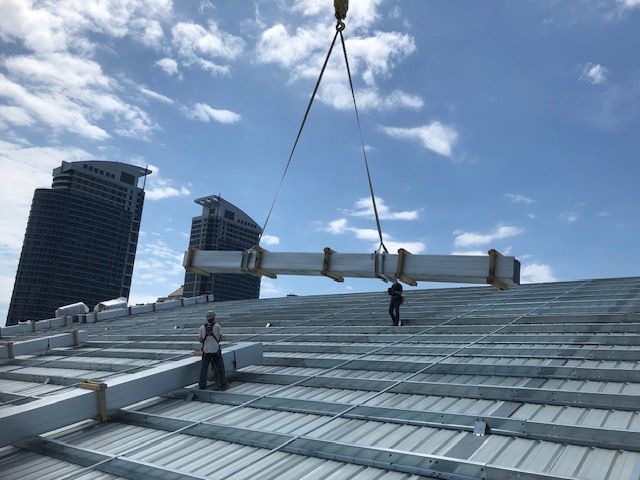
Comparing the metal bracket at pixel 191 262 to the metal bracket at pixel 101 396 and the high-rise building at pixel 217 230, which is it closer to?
the metal bracket at pixel 101 396

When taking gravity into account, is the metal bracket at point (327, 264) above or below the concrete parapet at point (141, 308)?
above

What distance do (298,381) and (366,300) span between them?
36.8 feet

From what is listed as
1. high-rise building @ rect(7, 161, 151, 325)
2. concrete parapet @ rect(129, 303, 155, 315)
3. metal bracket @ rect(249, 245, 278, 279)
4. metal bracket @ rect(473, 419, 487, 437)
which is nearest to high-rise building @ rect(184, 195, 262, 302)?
concrete parapet @ rect(129, 303, 155, 315)

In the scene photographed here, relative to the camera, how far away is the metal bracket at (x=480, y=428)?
239 inches

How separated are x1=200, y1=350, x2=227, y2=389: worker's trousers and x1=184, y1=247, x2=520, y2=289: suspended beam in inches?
145

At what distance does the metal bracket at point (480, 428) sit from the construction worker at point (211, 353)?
4.90 m

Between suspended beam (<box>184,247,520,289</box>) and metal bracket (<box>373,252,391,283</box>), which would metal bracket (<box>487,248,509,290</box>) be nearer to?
suspended beam (<box>184,247,520,289</box>)

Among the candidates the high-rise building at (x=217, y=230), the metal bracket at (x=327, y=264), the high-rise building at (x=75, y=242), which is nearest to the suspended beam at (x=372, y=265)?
the metal bracket at (x=327, y=264)

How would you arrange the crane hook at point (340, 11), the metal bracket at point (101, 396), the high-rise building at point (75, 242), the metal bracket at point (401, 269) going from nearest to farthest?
the metal bracket at point (101, 396) < the metal bracket at point (401, 269) < the crane hook at point (340, 11) < the high-rise building at point (75, 242)

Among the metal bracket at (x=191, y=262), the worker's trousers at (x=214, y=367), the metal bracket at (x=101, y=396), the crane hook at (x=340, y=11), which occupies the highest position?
the crane hook at (x=340, y=11)

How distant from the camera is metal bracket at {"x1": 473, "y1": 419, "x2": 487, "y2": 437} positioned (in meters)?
6.08

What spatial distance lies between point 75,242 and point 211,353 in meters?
108

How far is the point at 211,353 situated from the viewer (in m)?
9.41

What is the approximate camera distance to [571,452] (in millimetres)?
5391
